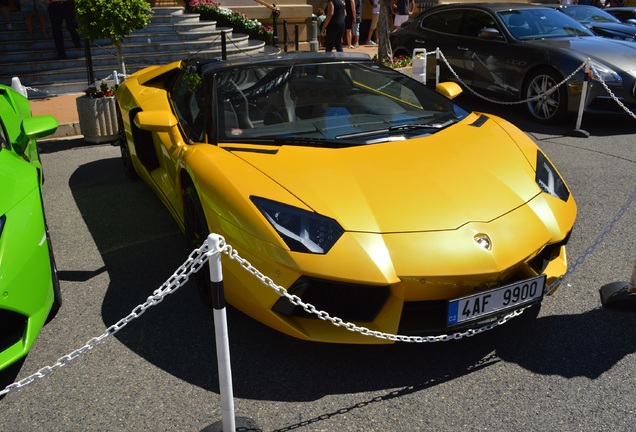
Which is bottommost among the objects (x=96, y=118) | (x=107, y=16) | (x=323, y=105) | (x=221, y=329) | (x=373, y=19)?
(x=96, y=118)

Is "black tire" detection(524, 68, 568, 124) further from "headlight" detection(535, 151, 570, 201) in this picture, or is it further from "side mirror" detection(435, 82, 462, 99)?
"headlight" detection(535, 151, 570, 201)

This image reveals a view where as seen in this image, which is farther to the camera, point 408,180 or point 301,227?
point 408,180

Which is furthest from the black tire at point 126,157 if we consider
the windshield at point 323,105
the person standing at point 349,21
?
the person standing at point 349,21

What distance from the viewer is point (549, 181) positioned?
3.59 m

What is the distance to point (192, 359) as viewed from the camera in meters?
3.16

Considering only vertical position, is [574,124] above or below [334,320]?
below

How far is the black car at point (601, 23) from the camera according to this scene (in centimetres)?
1043

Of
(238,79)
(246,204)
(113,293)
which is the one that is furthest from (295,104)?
(113,293)

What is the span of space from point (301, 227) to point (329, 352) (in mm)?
689

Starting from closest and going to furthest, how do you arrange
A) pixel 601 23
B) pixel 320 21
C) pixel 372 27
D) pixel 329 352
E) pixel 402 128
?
pixel 329 352
pixel 402 128
pixel 601 23
pixel 320 21
pixel 372 27

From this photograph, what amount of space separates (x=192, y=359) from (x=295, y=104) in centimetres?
176

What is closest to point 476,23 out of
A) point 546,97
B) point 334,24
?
point 546,97

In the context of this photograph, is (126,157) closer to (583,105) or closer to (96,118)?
(96,118)

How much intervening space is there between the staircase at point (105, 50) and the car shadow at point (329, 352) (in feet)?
25.2
